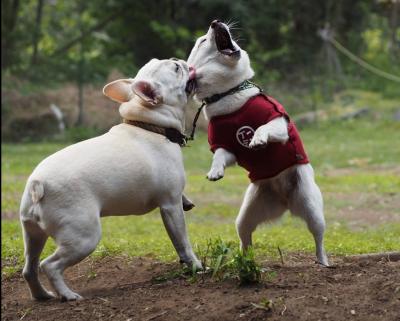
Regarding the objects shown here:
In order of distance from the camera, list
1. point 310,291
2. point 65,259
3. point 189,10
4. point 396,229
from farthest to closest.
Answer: point 189,10 → point 396,229 → point 65,259 → point 310,291

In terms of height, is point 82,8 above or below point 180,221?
above

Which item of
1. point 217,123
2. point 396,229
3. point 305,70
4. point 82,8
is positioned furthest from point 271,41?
point 217,123

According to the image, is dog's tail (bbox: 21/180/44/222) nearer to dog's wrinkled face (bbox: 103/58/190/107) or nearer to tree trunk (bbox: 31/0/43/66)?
dog's wrinkled face (bbox: 103/58/190/107)

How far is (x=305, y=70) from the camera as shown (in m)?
25.2

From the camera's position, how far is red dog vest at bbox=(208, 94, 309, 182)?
585cm

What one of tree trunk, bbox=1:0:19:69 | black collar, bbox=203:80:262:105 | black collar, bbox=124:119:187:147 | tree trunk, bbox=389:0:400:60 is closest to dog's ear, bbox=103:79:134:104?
black collar, bbox=124:119:187:147

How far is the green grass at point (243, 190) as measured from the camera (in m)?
7.48

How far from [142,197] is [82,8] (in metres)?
22.4

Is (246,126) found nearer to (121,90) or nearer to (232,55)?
(232,55)

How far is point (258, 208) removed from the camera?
6258 millimetres

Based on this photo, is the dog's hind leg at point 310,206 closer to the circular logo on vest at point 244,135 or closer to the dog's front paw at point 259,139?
the circular logo on vest at point 244,135

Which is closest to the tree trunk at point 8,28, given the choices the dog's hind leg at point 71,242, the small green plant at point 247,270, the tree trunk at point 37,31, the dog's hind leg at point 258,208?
the tree trunk at point 37,31

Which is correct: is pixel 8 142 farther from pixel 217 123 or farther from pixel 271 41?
pixel 217 123

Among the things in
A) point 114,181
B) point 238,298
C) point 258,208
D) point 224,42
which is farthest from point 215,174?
point 238,298
